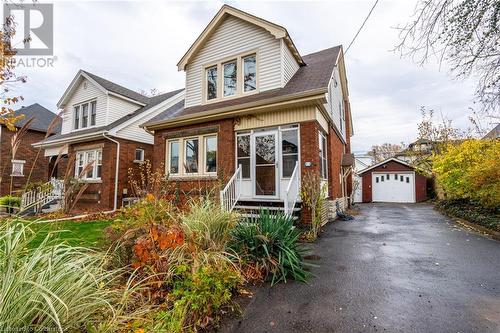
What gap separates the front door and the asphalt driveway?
3.25 metres

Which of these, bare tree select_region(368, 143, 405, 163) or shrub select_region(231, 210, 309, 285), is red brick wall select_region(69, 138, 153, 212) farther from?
bare tree select_region(368, 143, 405, 163)

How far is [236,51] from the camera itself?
32.7 feet

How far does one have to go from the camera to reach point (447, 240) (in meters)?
6.43

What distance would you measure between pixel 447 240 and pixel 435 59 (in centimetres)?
482

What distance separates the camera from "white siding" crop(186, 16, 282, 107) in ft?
30.0

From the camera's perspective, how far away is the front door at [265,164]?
8.49 metres

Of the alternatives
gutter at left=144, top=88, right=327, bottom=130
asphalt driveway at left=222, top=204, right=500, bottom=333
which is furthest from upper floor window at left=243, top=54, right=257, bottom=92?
asphalt driveway at left=222, top=204, right=500, bottom=333

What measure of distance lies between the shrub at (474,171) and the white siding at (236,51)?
25.7 feet

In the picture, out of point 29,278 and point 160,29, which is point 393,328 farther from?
point 160,29

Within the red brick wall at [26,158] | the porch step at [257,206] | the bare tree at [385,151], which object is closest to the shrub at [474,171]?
the porch step at [257,206]

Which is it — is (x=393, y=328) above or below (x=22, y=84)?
below

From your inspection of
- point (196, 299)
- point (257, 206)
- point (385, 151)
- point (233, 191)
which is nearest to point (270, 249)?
point (196, 299)

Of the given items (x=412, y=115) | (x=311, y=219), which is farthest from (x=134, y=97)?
(x=412, y=115)

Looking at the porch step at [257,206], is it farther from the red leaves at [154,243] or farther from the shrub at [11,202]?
the shrub at [11,202]
